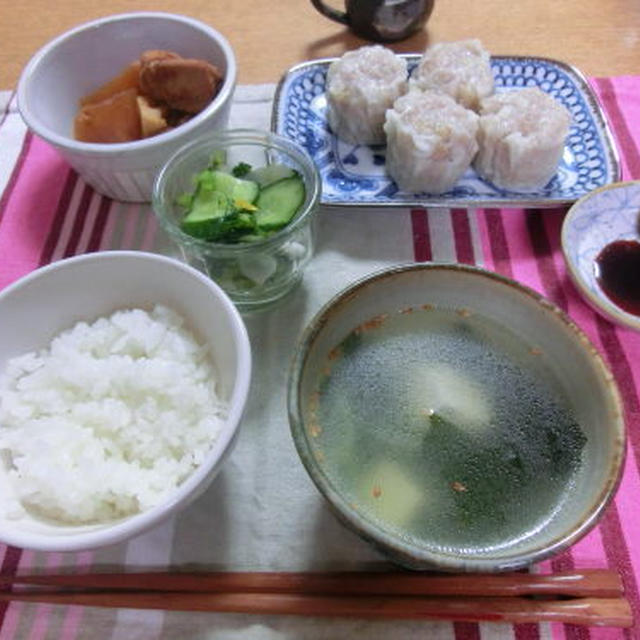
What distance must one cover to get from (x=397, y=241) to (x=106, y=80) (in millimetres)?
1000

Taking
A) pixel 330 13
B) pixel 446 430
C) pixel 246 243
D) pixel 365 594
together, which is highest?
pixel 330 13

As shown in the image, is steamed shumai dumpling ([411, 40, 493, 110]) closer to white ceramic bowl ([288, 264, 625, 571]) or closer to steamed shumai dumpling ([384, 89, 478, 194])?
steamed shumai dumpling ([384, 89, 478, 194])

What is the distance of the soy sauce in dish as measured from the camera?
4.52ft

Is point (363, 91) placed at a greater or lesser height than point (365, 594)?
greater

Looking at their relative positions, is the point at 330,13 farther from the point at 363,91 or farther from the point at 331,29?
the point at 363,91

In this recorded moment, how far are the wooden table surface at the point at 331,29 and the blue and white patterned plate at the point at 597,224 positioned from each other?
2.11 ft

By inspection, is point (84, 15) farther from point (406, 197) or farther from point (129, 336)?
point (129, 336)

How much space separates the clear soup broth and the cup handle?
1340 millimetres

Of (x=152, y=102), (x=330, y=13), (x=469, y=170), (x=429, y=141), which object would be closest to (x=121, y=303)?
(x=152, y=102)

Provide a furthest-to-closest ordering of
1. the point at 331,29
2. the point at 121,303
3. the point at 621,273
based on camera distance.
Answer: the point at 331,29 < the point at 621,273 < the point at 121,303

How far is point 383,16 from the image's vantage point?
199 cm

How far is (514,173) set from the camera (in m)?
1.58

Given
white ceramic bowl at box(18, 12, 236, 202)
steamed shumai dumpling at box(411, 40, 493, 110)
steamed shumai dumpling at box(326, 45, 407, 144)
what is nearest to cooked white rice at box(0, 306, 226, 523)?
white ceramic bowl at box(18, 12, 236, 202)

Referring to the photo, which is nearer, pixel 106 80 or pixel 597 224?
pixel 597 224
